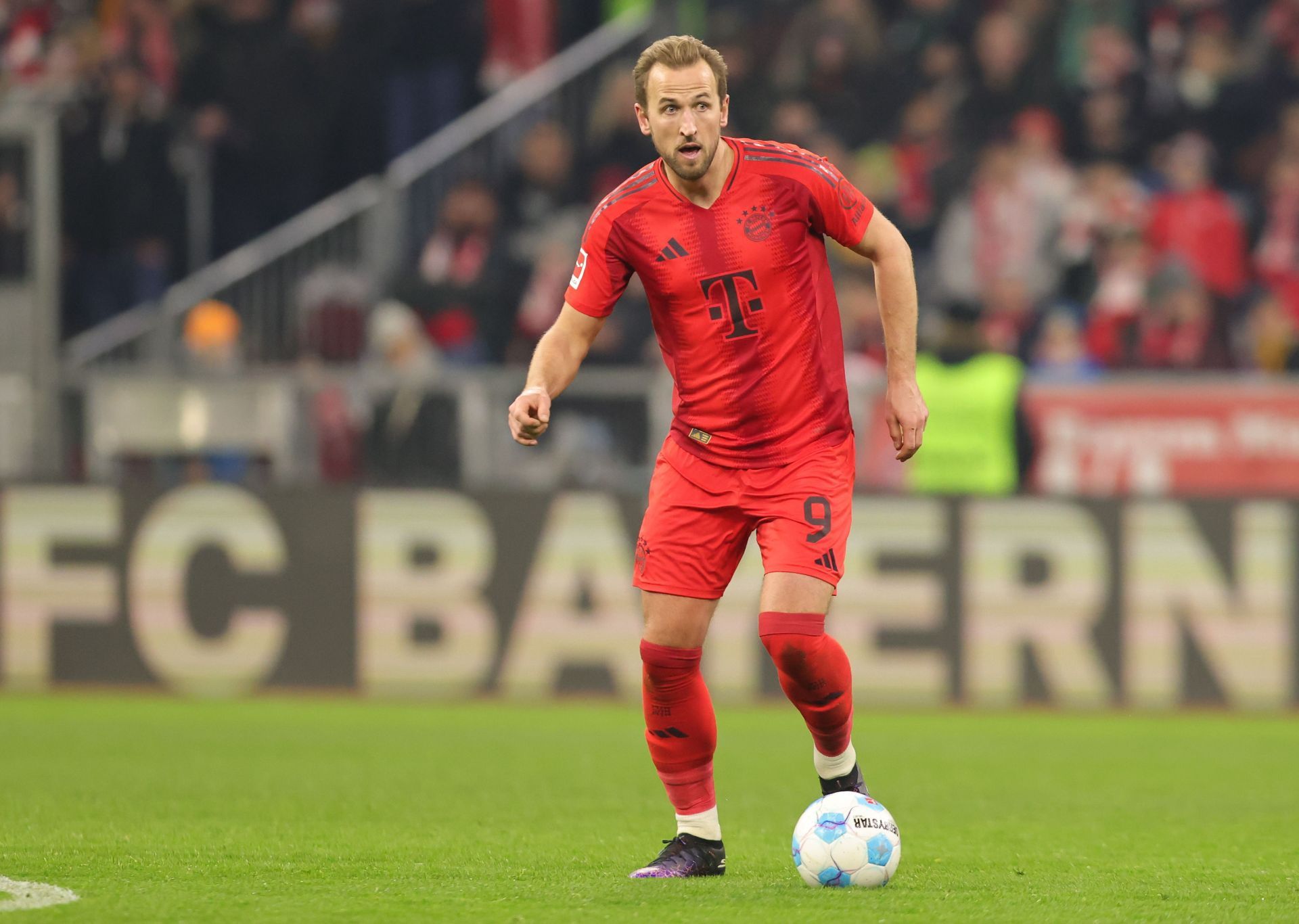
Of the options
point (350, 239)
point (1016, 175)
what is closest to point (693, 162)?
point (1016, 175)

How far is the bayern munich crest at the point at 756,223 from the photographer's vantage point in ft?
18.3

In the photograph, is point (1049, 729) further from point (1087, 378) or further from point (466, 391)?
point (466, 391)

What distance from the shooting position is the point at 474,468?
40.4ft

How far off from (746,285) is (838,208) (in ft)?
1.12

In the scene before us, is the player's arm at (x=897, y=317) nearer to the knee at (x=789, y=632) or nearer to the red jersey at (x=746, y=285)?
the red jersey at (x=746, y=285)

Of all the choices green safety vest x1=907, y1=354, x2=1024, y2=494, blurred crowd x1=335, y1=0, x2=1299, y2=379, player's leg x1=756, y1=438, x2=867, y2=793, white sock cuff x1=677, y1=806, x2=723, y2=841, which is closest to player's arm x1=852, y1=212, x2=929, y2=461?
player's leg x1=756, y1=438, x2=867, y2=793

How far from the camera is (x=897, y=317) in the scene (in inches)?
221

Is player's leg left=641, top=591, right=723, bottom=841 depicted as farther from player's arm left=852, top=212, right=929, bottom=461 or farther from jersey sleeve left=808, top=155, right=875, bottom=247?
jersey sleeve left=808, top=155, right=875, bottom=247

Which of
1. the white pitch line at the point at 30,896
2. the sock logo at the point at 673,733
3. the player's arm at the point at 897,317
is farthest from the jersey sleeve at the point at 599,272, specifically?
the white pitch line at the point at 30,896

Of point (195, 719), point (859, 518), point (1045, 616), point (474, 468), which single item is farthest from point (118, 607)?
point (1045, 616)

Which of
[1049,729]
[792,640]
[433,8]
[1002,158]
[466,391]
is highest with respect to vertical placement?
[433,8]

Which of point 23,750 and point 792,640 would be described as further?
point 23,750

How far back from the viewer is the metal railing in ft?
48.3

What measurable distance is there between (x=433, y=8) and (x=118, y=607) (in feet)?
23.0
